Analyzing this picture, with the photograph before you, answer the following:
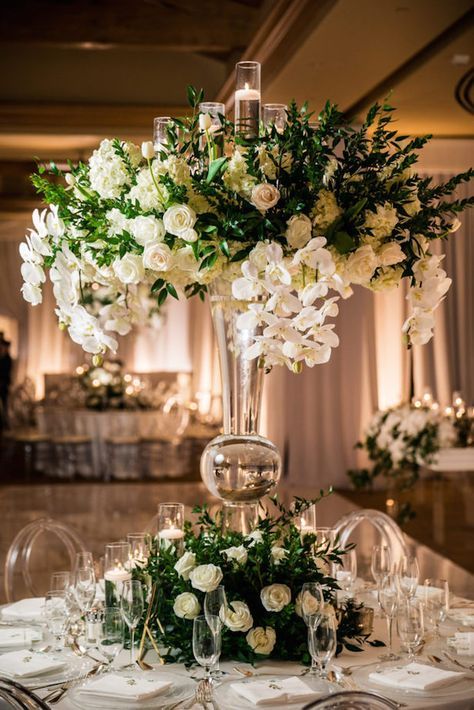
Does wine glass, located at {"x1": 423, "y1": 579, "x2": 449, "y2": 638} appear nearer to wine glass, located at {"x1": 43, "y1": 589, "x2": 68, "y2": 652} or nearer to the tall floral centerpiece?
the tall floral centerpiece

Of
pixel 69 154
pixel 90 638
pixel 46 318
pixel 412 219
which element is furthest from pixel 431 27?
pixel 46 318

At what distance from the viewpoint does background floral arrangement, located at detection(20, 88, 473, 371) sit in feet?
7.54

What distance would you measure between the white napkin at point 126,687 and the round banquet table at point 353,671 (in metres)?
0.03

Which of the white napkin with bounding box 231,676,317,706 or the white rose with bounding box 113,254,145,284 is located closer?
the white napkin with bounding box 231,676,317,706

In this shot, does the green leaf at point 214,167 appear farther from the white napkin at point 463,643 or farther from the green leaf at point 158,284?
the white napkin at point 463,643

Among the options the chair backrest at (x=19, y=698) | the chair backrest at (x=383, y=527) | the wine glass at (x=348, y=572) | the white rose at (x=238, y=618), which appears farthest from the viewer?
the chair backrest at (x=383, y=527)

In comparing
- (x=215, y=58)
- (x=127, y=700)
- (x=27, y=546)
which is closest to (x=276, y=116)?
(x=127, y=700)

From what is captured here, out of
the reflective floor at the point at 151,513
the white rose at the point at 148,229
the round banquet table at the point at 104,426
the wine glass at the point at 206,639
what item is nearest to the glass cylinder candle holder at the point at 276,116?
the white rose at the point at 148,229

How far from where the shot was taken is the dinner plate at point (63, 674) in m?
2.36

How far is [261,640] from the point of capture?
243 centimetres

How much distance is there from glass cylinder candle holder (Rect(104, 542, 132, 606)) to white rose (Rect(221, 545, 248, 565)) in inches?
11.0

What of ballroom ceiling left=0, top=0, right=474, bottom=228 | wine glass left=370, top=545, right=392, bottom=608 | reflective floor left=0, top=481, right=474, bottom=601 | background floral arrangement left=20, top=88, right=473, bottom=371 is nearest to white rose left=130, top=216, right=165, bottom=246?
background floral arrangement left=20, top=88, right=473, bottom=371

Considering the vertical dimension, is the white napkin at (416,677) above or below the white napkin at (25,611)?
below

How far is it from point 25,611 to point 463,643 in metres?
1.28
